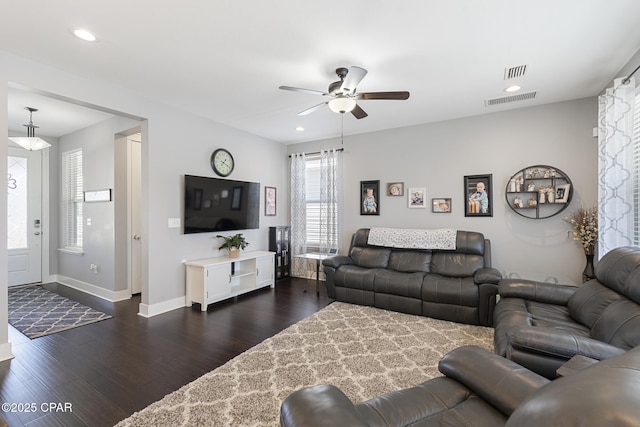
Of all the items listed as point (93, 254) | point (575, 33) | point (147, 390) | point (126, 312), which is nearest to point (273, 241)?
point (126, 312)

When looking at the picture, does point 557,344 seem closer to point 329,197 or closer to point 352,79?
point 352,79

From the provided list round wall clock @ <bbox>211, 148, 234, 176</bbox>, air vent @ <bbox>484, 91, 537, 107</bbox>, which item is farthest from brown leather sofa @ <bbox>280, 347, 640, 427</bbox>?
round wall clock @ <bbox>211, 148, 234, 176</bbox>

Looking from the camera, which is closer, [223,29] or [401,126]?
[223,29]

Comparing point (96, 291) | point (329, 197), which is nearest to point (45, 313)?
point (96, 291)

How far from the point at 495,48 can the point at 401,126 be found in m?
2.29

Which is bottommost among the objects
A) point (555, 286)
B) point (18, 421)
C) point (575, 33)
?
point (18, 421)

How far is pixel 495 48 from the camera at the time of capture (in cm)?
248

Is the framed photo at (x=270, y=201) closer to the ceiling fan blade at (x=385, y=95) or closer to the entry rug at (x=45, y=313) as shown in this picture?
the entry rug at (x=45, y=313)

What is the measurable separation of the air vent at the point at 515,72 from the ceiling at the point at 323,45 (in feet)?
0.16

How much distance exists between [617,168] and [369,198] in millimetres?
3059

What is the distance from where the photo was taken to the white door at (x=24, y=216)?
4918 millimetres

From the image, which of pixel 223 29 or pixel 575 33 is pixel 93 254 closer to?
pixel 223 29

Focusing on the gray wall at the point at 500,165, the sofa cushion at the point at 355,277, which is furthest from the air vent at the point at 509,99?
the sofa cushion at the point at 355,277

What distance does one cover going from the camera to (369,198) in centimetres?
506
